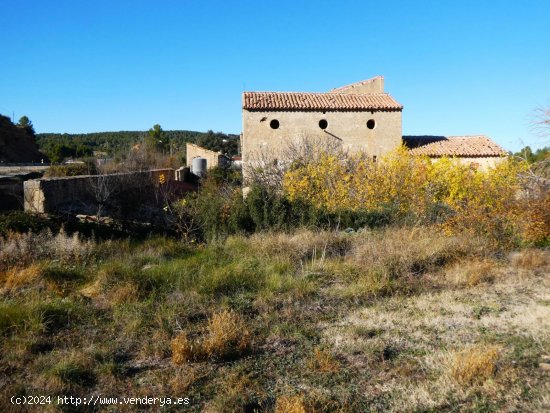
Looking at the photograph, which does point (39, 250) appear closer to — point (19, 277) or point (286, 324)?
point (19, 277)

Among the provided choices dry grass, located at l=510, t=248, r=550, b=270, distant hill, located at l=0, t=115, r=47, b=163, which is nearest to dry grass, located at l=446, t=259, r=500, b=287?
dry grass, located at l=510, t=248, r=550, b=270

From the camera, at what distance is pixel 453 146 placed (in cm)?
2011

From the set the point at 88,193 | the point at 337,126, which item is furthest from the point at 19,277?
the point at 337,126

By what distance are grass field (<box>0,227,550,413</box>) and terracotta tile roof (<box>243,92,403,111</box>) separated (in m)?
12.1

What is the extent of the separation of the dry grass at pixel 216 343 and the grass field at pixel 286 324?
16 millimetres

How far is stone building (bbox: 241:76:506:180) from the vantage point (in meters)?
19.1

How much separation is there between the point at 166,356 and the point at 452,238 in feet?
20.1

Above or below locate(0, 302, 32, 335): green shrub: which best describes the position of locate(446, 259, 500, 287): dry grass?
above

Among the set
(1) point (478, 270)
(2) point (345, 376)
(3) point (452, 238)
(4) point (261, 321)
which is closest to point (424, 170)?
(3) point (452, 238)

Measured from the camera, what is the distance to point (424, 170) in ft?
37.9

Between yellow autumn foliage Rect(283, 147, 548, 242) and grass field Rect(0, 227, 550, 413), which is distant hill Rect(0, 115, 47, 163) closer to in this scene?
yellow autumn foliage Rect(283, 147, 548, 242)

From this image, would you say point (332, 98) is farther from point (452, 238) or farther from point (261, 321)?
point (261, 321)

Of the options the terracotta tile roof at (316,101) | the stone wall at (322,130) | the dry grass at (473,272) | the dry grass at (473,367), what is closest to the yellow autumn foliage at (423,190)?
the dry grass at (473,272)

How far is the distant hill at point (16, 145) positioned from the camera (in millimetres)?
38312
